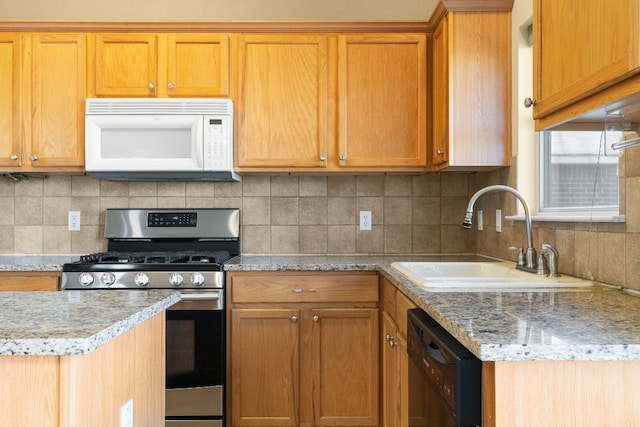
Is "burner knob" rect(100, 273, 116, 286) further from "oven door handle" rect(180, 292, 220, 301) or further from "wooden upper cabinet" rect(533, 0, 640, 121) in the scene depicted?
"wooden upper cabinet" rect(533, 0, 640, 121)

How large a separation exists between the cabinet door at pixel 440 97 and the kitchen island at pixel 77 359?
1696 millimetres

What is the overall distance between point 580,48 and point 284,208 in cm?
210

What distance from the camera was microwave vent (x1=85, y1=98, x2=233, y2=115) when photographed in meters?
2.69

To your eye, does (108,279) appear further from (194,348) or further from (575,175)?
(575,175)

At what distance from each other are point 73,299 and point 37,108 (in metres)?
1.85

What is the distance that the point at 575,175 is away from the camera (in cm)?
219

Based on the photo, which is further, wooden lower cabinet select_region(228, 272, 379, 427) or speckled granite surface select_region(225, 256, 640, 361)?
wooden lower cabinet select_region(228, 272, 379, 427)

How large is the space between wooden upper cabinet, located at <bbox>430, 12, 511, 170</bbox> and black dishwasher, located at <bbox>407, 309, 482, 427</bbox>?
4.33 feet

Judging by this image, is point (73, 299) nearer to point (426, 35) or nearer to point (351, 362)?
point (351, 362)

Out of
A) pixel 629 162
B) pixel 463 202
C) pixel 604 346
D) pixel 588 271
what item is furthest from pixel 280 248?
pixel 604 346

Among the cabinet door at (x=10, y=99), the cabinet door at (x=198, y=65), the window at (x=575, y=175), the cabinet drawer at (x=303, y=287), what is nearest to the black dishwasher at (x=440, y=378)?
the window at (x=575, y=175)

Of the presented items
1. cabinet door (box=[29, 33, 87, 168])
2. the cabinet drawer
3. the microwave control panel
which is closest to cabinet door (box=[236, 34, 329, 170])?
the microwave control panel

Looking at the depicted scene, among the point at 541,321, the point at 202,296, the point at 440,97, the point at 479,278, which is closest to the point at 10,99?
the point at 202,296

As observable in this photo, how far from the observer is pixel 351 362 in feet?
8.29
